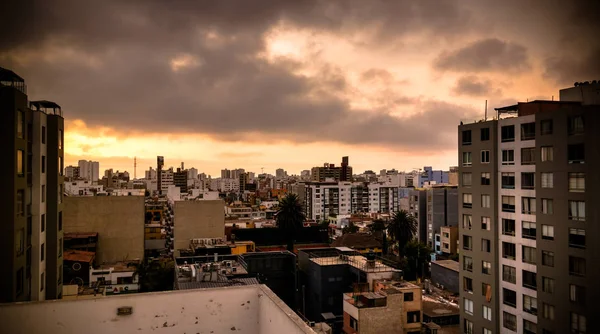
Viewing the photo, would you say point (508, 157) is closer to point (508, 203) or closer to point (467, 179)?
point (508, 203)

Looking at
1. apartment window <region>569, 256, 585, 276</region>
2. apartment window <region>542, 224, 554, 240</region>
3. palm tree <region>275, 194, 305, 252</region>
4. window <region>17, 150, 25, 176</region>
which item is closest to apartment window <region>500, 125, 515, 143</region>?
apartment window <region>542, 224, 554, 240</region>

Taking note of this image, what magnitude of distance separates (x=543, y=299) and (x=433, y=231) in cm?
5052

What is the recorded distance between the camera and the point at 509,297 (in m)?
26.0

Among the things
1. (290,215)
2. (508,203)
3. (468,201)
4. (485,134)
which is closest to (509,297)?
(508,203)

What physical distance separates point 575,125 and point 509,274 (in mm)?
9643

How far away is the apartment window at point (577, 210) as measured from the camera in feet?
71.0

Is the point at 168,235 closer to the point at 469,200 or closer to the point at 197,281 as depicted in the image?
the point at 197,281

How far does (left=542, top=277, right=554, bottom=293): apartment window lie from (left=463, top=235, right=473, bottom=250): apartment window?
17.9ft

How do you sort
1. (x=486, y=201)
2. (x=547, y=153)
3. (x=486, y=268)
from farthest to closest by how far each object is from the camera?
(x=486, y=201) → (x=486, y=268) → (x=547, y=153)

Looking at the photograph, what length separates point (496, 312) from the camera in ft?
87.1

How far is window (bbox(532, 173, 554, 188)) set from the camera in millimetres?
23344

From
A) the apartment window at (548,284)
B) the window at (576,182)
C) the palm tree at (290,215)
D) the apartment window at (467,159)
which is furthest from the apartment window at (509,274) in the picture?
the palm tree at (290,215)

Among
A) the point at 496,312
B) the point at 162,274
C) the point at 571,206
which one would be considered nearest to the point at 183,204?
the point at 162,274

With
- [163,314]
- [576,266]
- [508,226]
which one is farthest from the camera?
[508,226]
